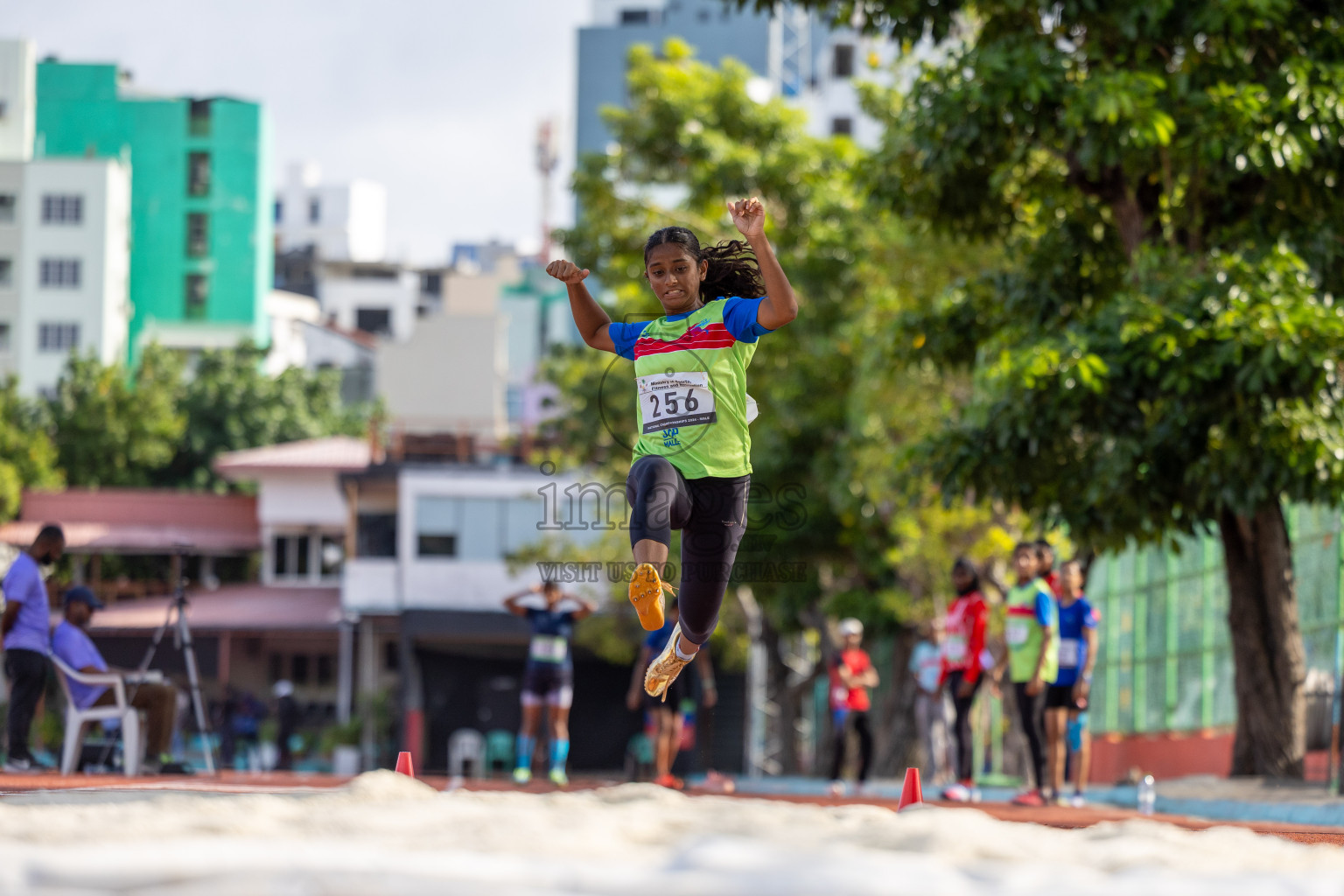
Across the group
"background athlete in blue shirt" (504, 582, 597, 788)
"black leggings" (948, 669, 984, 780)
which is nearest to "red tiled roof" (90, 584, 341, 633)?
"background athlete in blue shirt" (504, 582, 597, 788)

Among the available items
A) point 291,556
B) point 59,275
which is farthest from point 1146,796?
point 59,275

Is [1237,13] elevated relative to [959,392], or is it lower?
elevated

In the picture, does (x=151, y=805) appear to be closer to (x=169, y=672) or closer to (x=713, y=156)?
(x=713, y=156)

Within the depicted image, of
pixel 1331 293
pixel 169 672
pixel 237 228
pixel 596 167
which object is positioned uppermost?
pixel 237 228

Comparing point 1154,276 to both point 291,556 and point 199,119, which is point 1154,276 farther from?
point 199,119

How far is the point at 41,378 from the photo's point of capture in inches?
2518

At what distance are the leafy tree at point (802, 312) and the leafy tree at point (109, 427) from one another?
88.8 ft

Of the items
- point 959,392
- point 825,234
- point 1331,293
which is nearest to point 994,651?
point 959,392

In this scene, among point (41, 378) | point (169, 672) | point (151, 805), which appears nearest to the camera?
point (151, 805)

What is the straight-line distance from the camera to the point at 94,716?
12266 millimetres

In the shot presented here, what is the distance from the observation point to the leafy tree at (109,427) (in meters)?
52.2

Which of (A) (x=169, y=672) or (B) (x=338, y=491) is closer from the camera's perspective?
(A) (x=169, y=672)

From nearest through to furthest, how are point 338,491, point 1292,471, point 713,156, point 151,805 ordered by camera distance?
point 151,805, point 1292,471, point 713,156, point 338,491

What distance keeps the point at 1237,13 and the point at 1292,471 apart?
3.28 m
